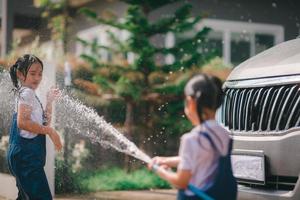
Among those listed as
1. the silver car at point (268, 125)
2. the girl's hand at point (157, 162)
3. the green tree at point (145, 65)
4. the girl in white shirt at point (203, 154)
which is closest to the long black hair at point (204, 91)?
the girl in white shirt at point (203, 154)

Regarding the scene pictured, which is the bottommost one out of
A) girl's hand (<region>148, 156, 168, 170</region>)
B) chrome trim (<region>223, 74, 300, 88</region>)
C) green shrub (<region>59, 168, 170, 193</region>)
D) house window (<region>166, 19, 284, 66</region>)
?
green shrub (<region>59, 168, 170, 193</region>)

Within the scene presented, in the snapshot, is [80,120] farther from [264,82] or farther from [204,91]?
[204,91]

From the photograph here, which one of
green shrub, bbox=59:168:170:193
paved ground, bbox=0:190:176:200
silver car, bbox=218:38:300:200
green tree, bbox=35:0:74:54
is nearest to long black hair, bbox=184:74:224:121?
silver car, bbox=218:38:300:200

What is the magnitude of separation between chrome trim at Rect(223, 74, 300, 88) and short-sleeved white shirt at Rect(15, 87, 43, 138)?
1.63 meters

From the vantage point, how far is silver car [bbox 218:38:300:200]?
4543 mm

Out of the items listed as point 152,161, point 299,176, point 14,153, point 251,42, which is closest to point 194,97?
point 152,161

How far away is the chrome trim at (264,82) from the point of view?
4.66 metres

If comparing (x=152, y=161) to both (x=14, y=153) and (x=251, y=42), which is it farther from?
(x=251, y=42)

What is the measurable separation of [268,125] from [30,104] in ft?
5.83

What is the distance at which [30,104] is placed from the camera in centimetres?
470

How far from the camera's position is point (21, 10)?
14367mm

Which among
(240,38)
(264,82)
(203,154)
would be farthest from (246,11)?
(203,154)

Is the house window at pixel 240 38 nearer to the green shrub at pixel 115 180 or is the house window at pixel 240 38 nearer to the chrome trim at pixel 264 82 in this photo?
the green shrub at pixel 115 180

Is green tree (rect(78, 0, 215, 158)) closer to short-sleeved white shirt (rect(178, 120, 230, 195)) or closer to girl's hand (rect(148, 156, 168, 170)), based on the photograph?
girl's hand (rect(148, 156, 168, 170))
